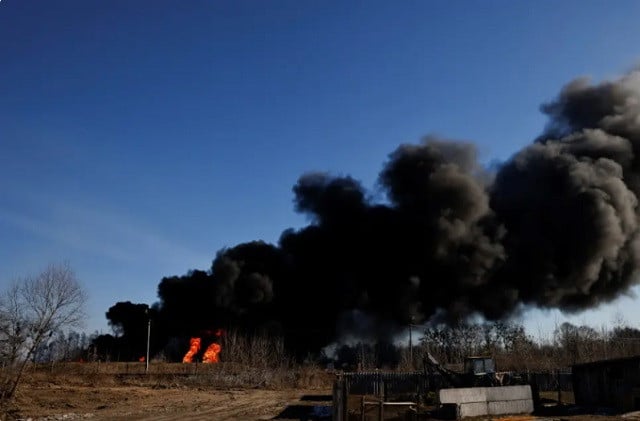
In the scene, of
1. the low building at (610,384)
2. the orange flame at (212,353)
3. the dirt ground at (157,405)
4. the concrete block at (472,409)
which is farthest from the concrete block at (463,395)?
the orange flame at (212,353)

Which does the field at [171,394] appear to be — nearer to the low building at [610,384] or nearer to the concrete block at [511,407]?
the concrete block at [511,407]

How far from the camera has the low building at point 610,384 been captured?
2720 centimetres

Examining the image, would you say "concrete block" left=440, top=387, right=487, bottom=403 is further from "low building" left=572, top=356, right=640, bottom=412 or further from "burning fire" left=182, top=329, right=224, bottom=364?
"burning fire" left=182, top=329, right=224, bottom=364

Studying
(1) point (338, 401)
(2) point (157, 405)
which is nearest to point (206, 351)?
(2) point (157, 405)

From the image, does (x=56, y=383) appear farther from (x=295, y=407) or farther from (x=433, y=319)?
(x=433, y=319)

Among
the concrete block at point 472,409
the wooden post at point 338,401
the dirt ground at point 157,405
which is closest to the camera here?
the wooden post at point 338,401

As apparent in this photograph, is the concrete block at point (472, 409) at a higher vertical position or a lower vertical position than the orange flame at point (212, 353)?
lower

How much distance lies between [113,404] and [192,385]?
54.8 feet

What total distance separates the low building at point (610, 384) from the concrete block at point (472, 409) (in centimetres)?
621

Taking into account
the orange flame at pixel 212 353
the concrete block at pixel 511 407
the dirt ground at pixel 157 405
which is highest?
the orange flame at pixel 212 353

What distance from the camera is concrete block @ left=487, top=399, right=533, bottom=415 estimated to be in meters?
27.5

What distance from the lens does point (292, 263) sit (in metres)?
62.0

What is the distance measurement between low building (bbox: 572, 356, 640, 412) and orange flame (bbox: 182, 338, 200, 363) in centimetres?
4077

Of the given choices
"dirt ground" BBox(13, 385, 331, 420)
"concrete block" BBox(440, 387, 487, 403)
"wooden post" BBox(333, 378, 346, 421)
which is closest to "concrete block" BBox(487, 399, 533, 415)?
"concrete block" BBox(440, 387, 487, 403)
